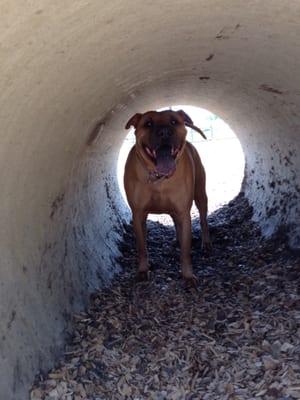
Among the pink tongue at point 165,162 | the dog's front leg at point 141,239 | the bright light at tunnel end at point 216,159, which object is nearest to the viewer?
the pink tongue at point 165,162

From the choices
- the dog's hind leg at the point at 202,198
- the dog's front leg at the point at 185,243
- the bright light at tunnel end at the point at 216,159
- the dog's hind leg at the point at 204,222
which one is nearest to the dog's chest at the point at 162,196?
the dog's front leg at the point at 185,243

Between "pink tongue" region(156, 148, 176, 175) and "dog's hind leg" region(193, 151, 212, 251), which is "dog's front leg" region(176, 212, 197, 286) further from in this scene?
"dog's hind leg" region(193, 151, 212, 251)

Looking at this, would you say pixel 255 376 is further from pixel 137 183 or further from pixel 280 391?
pixel 137 183

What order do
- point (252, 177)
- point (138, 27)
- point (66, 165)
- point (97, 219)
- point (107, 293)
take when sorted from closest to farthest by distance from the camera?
1. point (138, 27)
2. point (66, 165)
3. point (107, 293)
4. point (97, 219)
5. point (252, 177)

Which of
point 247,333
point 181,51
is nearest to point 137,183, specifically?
point 181,51

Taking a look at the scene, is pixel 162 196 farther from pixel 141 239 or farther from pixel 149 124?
pixel 149 124

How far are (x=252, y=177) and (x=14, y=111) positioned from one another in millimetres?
5951

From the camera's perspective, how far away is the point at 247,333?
12.8 ft

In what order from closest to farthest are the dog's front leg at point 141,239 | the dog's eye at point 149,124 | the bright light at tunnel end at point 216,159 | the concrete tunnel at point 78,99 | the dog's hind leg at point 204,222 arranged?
the concrete tunnel at point 78,99, the dog's eye at point 149,124, the dog's front leg at point 141,239, the dog's hind leg at point 204,222, the bright light at tunnel end at point 216,159

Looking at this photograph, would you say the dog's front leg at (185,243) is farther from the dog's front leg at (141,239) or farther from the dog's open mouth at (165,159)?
the dog's open mouth at (165,159)

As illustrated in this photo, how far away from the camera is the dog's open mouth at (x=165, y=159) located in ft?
15.9

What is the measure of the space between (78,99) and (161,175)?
1270mm

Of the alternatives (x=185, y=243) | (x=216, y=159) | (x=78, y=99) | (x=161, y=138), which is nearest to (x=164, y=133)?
(x=161, y=138)

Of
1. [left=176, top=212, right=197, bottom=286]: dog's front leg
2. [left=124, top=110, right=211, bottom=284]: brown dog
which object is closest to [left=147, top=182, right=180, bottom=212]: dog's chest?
[left=124, top=110, right=211, bottom=284]: brown dog
